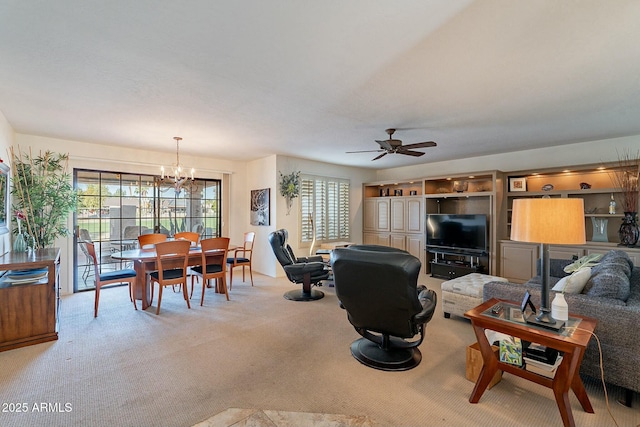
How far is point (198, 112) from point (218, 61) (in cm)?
130

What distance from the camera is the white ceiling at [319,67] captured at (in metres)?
1.79

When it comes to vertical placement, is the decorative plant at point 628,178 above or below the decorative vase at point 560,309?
above

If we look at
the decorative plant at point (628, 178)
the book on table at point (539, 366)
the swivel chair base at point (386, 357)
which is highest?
the decorative plant at point (628, 178)

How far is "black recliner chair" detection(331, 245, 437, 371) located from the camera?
2201 millimetres

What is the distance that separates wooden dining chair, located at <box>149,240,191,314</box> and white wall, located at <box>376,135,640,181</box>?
548 cm

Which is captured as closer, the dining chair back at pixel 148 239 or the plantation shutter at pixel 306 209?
the dining chair back at pixel 148 239

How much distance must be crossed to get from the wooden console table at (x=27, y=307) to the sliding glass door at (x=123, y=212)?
1.86 meters

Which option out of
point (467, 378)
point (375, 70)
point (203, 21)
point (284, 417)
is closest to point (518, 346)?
point (467, 378)

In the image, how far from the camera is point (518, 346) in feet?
6.80

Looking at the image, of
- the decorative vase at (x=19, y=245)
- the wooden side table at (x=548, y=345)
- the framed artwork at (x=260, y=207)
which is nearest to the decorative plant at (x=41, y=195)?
the decorative vase at (x=19, y=245)

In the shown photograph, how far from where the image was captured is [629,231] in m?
4.39

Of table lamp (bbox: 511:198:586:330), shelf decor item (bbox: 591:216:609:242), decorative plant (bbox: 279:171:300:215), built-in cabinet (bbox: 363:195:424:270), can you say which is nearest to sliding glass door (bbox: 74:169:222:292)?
decorative plant (bbox: 279:171:300:215)

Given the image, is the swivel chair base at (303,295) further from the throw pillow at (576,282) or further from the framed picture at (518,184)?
the framed picture at (518,184)

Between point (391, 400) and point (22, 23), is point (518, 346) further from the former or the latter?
point (22, 23)
